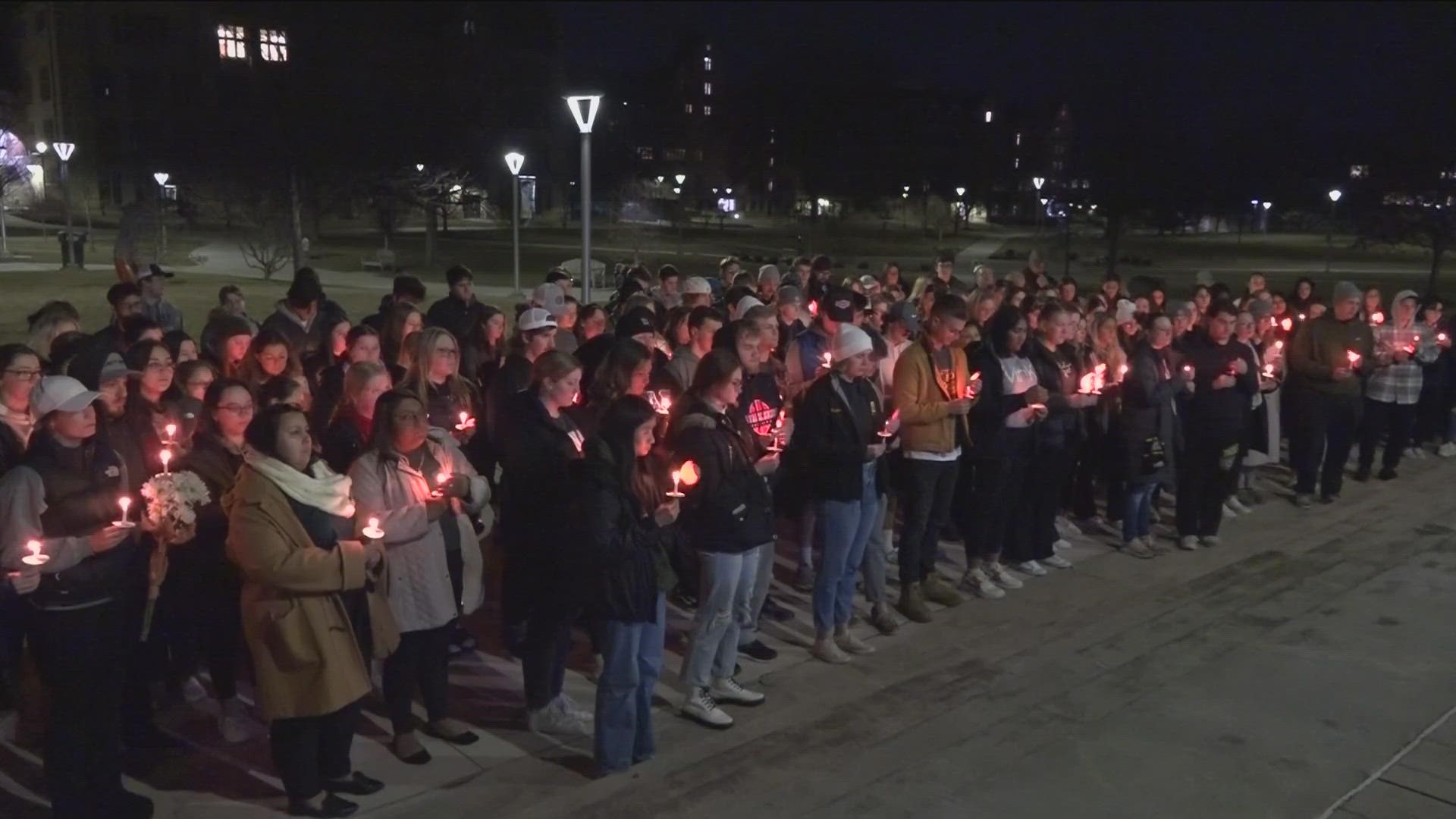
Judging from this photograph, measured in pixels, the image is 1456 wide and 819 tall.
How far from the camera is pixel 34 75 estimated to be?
198 feet

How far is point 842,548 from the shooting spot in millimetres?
6887

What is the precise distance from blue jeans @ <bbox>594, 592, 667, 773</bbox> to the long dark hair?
500 mm

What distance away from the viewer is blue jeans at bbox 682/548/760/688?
233 inches

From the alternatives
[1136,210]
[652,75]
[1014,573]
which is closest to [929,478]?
[1014,573]

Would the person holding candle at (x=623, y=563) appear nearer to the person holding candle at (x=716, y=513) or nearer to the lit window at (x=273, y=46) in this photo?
the person holding candle at (x=716, y=513)

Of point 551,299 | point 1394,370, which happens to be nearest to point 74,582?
point 551,299

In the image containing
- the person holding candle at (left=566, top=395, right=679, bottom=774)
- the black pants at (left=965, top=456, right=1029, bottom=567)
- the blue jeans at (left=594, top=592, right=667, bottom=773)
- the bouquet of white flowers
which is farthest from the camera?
the black pants at (left=965, top=456, right=1029, bottom=567)

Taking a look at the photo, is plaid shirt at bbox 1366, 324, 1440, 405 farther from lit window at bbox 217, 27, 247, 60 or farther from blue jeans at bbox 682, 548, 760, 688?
lit window at bbox 217, 27, 247, 60

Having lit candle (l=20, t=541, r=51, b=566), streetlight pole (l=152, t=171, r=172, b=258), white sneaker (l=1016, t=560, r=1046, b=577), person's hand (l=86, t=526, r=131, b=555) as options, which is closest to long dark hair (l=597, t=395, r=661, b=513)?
person's hand (l=86, t=526, r=131, b=555)

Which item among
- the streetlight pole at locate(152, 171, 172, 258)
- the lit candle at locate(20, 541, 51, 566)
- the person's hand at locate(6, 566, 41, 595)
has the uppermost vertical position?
the streetlight pole at locate(152, 171, 172, 258)

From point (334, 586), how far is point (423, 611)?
797 millimetres

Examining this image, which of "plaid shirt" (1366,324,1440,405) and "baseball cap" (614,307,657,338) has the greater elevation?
"baseball cap" (614,307,657,338)

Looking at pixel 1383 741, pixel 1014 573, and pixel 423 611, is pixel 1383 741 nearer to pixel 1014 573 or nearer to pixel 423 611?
pixel 1014 573

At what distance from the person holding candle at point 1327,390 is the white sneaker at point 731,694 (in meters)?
7.14
